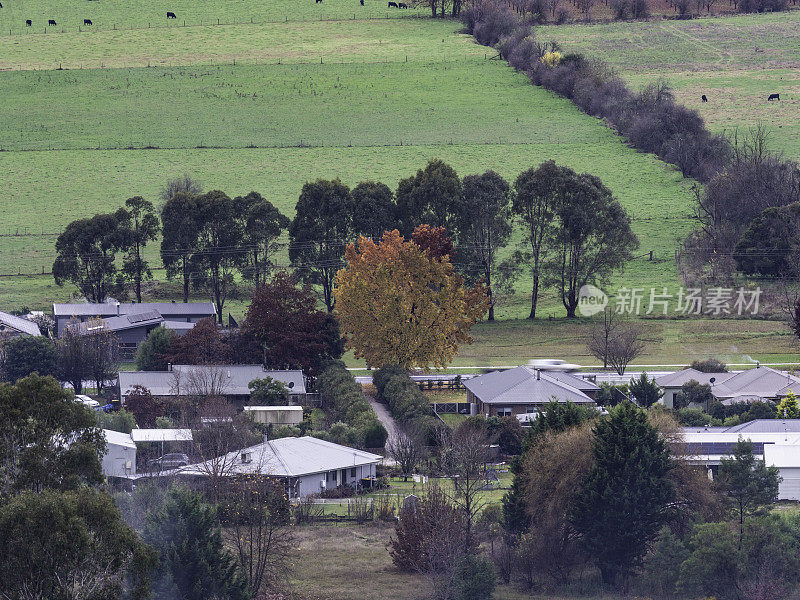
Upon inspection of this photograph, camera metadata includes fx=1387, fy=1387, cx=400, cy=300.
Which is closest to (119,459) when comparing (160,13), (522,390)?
(522,390)

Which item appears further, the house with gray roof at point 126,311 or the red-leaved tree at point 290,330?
the house with gray roof at point 126,311

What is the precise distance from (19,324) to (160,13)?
286 ft

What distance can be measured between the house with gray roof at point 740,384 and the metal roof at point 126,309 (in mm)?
27332

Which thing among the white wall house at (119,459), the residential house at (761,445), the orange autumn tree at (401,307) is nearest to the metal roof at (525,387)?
the orange autumn tree at (401,307)

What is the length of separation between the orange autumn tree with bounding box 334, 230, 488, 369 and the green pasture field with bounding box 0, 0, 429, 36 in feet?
287

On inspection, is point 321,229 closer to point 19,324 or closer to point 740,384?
point 19,324

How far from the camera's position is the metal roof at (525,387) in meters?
59.3

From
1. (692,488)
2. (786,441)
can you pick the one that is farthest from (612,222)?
(692,488)

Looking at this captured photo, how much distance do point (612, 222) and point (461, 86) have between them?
171 ft

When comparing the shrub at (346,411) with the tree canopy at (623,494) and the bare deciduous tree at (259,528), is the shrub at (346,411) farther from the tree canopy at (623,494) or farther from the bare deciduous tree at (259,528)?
the tree canopy at (623,494)

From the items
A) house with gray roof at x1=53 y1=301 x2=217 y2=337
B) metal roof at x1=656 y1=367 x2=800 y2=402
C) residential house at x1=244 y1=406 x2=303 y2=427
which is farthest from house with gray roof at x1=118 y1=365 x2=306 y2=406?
metal roof at x1=656 y1=367 x2=800 y2=402

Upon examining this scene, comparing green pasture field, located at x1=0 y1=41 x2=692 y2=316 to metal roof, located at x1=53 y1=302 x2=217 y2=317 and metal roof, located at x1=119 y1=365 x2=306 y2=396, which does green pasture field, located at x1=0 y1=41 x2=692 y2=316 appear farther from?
metal roof, located at x1=119 y1=365 x2=306 y2=396

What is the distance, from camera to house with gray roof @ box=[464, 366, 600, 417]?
59312mm

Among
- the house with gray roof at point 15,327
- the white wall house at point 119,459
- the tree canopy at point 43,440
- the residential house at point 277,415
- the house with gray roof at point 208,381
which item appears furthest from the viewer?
the house with gray roof at point 15,327
